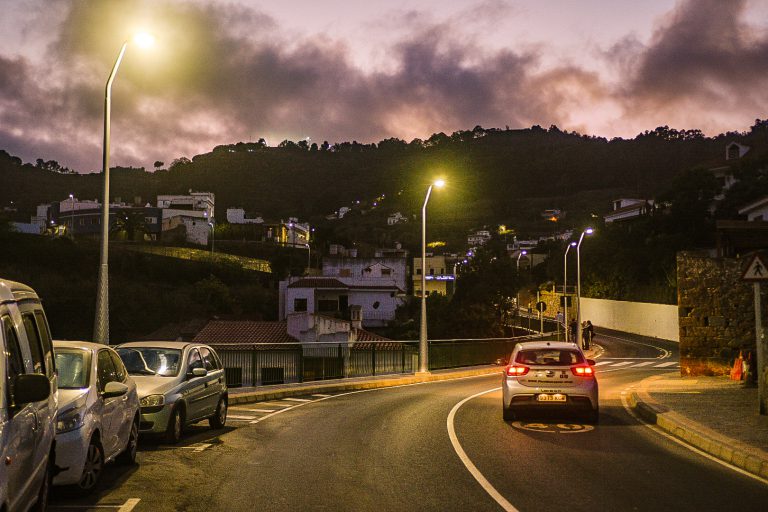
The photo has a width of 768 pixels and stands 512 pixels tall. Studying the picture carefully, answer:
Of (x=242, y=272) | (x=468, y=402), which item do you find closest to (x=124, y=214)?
(x=242, y=272)

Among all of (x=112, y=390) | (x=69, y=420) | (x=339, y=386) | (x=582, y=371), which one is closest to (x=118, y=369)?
(x=112, y=390)

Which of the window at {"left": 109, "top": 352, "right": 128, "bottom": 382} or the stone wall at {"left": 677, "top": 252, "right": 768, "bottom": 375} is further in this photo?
the stone wall at {"left": 677, "top": 252, "right": 768, "bottom": 375}

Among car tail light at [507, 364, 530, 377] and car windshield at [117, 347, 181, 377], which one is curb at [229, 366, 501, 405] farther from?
car tail light at [507, 364, 530, 377]

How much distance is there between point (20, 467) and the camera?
5613 millimetres

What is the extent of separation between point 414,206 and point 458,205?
11502 millimetres

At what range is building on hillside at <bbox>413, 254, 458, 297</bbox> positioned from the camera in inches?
4058

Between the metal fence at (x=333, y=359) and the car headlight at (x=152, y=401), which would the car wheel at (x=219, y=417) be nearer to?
the car headlight at (x=152, y=401)

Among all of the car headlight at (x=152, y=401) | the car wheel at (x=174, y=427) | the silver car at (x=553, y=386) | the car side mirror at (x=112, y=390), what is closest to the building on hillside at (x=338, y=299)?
the silver car at (x=553, y=386)

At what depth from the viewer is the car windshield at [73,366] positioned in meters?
8.99

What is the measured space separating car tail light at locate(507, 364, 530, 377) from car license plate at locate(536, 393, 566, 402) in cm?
53

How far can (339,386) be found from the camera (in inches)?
984

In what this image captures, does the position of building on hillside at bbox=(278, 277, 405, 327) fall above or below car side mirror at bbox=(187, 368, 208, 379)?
above

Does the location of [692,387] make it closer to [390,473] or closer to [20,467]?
[390,473]

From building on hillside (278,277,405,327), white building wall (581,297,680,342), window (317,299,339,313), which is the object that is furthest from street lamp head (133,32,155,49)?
window (317,299,339,313)
